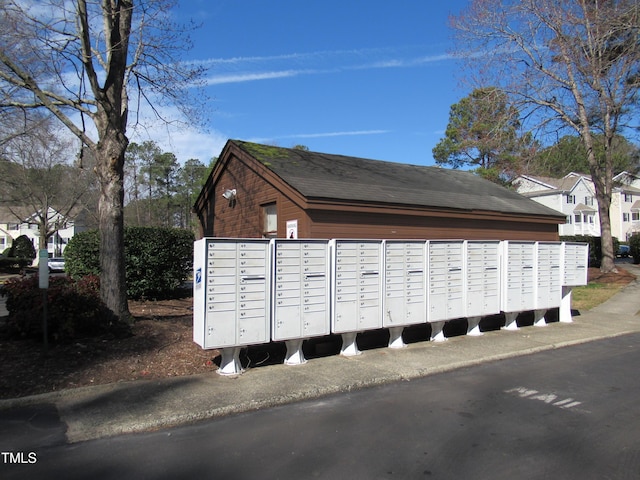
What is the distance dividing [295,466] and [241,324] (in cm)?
262

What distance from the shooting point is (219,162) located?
15.4m

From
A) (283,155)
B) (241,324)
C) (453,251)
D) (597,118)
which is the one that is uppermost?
(597,118)

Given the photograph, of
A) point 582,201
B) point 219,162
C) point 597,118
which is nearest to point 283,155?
point 219,162

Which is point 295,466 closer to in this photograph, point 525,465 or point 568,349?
point 525,465

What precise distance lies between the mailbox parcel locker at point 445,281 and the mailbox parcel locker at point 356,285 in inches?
48.0

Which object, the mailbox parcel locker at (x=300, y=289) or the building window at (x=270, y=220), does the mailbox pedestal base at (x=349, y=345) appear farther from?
the building window at (x=270, y=220)

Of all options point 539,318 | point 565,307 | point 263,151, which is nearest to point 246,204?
point 263,151

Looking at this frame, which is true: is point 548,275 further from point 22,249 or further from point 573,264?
point 22,249

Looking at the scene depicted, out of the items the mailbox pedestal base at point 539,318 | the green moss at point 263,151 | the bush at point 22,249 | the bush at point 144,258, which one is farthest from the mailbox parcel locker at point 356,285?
the bush at point 22,249

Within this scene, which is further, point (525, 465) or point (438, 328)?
point (438, 328)

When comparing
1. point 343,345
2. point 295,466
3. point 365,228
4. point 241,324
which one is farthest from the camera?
point 365,228

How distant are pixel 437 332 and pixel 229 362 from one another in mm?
4098

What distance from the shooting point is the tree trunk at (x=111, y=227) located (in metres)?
7.69

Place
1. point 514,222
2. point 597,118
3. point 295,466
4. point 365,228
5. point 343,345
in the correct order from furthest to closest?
point 597,118 < point 514,222 < point 365,228 < point 343,345 < point 295,466
